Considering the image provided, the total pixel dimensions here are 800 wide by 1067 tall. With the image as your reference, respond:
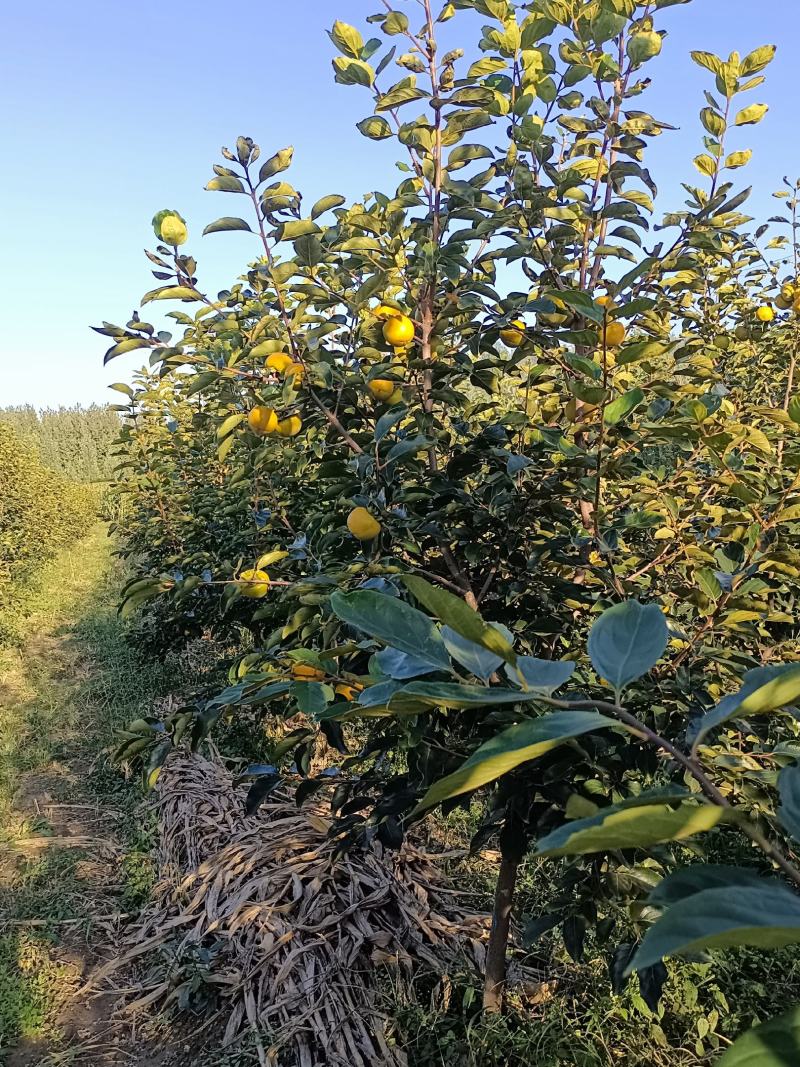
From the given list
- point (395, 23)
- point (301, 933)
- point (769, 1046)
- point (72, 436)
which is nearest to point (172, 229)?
point (395, 23)

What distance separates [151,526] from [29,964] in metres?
2.52

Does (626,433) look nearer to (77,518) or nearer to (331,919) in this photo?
(331,919)

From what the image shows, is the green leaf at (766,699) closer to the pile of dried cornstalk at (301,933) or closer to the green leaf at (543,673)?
the green leaf at (543,673)

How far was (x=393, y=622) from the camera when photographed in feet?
1.51

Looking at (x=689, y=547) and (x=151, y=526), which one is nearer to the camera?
(x=689, y=547)

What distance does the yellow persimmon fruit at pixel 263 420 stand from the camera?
4.30ft

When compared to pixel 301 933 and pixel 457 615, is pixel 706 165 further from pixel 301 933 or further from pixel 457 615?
pixel 301 933

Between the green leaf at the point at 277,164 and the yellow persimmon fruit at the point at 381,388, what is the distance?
394 mm

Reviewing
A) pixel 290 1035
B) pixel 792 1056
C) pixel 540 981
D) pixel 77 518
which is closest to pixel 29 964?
pixel 290 1035

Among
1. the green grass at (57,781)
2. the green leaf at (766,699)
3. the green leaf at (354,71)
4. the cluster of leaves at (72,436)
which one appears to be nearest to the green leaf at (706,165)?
the green leaf at (354,71)

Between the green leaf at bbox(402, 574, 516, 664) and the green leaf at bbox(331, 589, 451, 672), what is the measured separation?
5 centimetres

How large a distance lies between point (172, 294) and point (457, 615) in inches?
46.1

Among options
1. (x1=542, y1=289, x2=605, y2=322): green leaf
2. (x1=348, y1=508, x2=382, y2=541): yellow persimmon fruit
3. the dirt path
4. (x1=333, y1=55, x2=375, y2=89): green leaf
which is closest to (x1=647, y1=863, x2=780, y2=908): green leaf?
(x1=542, y1=289, x2=605, y2=322): green leaf

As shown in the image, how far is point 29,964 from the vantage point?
7.58ft
